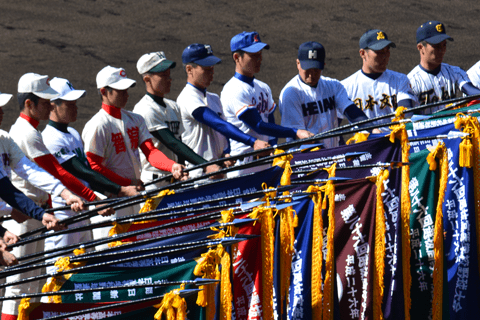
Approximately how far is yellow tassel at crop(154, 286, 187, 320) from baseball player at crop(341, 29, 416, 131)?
3.69 metres

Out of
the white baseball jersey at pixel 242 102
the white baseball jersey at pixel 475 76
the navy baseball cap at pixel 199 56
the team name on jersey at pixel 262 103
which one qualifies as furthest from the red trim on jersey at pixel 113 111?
the white baseball jersey at pixel 475 76

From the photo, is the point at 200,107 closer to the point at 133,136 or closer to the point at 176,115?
the point at 176,115

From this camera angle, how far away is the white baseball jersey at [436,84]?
6082mm

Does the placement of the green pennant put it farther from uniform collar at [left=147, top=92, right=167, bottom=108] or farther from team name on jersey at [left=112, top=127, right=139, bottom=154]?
uniform collar at [left=147, top=92, right=167, bottom=108]

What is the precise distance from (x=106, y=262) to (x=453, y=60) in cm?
1102

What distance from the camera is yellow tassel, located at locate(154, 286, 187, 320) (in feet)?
8.11

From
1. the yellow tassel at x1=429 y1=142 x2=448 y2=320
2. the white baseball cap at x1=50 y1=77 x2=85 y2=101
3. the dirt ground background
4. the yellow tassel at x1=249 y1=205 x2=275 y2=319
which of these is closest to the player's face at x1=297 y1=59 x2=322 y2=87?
the white baseball cap at x1=50 y1=77 x2=85 y2=101

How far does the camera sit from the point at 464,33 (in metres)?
13.3

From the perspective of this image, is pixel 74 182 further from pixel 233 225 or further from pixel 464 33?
pixel 464 33

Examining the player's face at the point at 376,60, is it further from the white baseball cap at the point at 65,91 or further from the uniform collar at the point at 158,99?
the white baseball cap at the point at 65,91

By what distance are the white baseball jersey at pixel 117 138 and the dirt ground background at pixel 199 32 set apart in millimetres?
6411

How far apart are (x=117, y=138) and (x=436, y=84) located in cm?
284

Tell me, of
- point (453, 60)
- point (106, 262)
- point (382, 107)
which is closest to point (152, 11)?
point (453, 60)

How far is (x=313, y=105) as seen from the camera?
5656 millimetres
